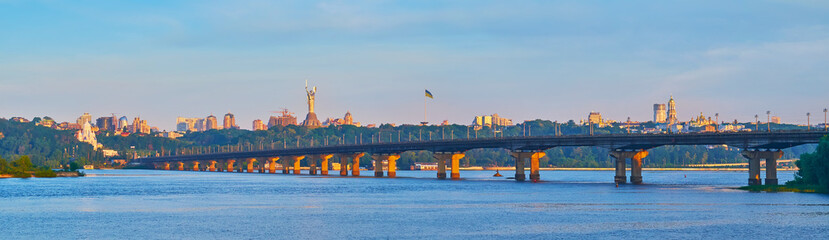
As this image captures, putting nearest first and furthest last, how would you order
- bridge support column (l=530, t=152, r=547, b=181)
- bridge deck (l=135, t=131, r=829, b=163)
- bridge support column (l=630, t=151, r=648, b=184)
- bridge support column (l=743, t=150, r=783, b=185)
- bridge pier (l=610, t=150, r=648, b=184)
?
bridge deck (l=135, t=131, r=829, b=163) < bridge support column (l=743, t=150, r=783, b=185) < bridge pier (l=610, t=150, r=648, b=184) < bridge support column (l=630, t=151, r=648, b=184) < bridge support column (l=530, t=152, r=547, b=181)

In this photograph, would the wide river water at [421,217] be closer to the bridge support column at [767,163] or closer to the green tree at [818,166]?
the green tree at [818,166]

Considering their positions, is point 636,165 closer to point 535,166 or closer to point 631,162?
point 631,162

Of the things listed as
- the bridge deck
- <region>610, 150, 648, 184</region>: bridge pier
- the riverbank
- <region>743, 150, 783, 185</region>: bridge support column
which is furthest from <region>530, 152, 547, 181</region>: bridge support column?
the riverbank

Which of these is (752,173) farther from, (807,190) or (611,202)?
(611,202)

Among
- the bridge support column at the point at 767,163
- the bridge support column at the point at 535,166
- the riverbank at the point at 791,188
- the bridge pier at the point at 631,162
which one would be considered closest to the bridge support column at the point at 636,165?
the bridge pier at the point at 631,162

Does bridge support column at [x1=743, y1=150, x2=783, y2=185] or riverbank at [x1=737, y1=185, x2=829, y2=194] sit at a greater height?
bridge support column at [x1=743, y1=150, x2=783, y2=185]

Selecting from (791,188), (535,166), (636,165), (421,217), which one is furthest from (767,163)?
(421,217)

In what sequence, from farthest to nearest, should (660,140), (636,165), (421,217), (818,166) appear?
(636,165)
(660,140)
(818,166)
(421,217)

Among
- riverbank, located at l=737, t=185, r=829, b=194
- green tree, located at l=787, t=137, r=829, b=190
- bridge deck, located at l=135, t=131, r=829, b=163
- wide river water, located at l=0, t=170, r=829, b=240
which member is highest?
bridge deck, located at l=135, t=131, r=829, b=163

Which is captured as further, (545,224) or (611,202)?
(611,202)

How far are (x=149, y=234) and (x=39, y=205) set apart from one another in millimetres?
39539

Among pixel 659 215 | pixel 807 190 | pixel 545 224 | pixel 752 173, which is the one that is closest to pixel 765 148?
pixel 752 173

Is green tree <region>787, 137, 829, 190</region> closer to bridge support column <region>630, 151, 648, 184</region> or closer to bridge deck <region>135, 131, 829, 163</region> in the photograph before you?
bridge deck <region>135, 131, 829, 163</region>

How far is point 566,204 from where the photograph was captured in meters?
105
